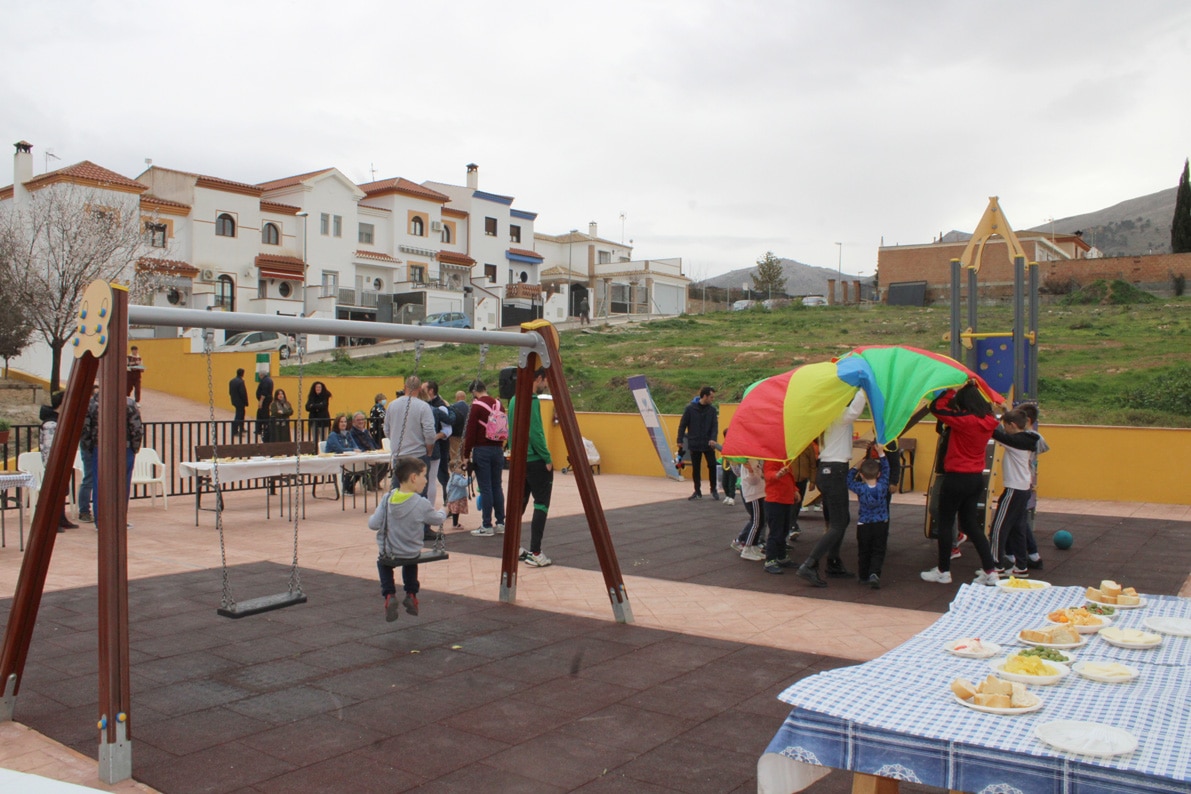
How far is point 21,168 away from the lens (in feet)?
119

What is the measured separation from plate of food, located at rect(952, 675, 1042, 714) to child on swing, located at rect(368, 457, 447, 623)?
4.24m

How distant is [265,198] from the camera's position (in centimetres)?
4734

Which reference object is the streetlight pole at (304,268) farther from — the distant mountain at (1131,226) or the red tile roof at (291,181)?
the distant mountain at (1131,226)

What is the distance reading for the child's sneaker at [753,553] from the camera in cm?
952

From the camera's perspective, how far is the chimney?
119 feet

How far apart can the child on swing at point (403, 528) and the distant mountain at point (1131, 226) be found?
7304 cm

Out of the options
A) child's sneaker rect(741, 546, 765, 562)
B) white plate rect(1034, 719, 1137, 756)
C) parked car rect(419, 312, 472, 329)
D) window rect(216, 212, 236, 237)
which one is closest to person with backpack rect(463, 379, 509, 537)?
child's sneaker rect(741, 546, 765, 562)

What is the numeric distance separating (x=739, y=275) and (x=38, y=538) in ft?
401

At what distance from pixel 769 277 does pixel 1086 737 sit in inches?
2752

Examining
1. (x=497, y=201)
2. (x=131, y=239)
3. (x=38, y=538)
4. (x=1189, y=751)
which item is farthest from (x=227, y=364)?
(x=497, y=201)

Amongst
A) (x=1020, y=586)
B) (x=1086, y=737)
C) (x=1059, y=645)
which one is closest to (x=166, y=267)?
(x=1020, y=586)

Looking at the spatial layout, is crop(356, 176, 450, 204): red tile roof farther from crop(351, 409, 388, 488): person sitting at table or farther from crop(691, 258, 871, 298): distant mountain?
crop(691, 258, 871, 298): distant mountain

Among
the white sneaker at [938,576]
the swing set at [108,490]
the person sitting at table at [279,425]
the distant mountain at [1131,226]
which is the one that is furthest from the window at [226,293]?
the distant mountain at [1131,226]

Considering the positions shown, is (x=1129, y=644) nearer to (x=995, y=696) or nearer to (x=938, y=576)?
(x=995, y=696)
